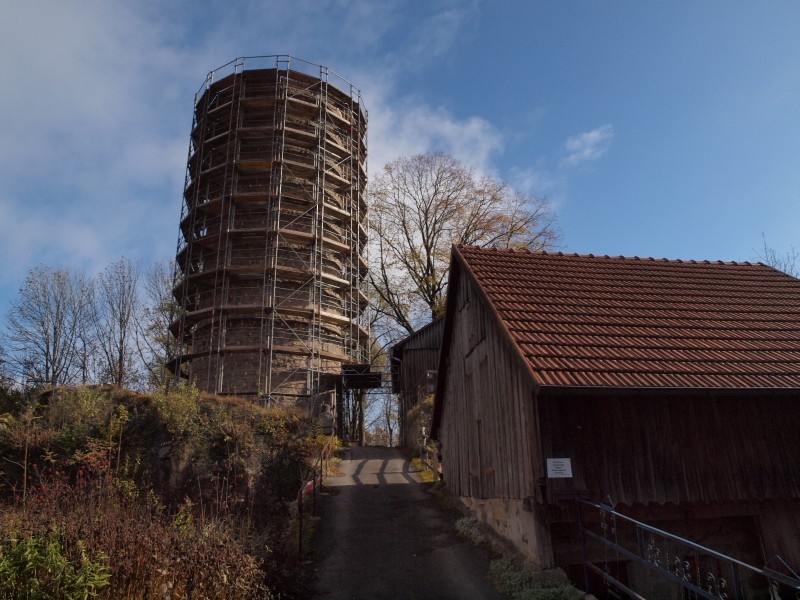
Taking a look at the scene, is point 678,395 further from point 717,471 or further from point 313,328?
point 313,328

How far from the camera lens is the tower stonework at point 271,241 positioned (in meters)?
26.3

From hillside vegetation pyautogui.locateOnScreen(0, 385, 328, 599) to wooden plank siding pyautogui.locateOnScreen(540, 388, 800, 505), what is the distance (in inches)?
187

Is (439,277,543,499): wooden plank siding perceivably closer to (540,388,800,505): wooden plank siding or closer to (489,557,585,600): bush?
(540,388,800,505): wooden plank siding

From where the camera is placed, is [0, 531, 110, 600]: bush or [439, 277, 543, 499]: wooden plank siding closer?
[0, 531, 110, 600]: bush

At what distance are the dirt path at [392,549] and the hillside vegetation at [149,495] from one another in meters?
0.96

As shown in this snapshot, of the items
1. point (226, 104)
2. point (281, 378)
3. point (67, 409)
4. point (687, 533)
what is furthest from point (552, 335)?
point (226, 104)

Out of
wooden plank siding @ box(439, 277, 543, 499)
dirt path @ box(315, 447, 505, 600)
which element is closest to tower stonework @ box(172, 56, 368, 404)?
dirt path @ box(315, 447, 505, 600)

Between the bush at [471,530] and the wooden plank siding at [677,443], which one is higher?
the wooden plank siding at [677,443]

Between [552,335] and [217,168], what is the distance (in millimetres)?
24496

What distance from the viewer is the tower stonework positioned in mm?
26328

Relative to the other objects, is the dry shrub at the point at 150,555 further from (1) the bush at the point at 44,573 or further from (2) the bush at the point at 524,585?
(2) the bush at the point at 524,585

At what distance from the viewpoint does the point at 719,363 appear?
8.77m

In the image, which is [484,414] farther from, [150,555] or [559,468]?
[150,555]

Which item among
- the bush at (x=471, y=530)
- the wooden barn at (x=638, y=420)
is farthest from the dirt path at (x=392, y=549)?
the wooden barn at (x=638, y=420)
